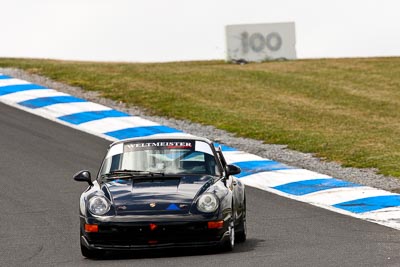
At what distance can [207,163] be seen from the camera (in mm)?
12742

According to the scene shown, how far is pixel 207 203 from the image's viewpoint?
1152cm

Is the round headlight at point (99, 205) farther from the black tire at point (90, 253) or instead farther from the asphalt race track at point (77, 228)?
the asphalt race track at point (77, 228)

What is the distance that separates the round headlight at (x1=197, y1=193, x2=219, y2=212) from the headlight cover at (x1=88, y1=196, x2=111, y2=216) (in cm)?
94

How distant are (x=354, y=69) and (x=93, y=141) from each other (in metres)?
15.7

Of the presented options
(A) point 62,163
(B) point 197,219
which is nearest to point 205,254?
(B) point 197,219

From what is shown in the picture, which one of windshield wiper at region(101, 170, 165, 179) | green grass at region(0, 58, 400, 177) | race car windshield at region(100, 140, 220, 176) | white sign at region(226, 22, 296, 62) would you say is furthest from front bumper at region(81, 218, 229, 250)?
white sign at region(226, 22, 296, 62)

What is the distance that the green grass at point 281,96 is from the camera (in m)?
23.0

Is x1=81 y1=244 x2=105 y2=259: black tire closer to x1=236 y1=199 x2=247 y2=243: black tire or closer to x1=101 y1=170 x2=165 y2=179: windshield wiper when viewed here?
x1=101 y1=170 x2=165 y2=179: windshield wiper

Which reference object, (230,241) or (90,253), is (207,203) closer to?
(230,241)

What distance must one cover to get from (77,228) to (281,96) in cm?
1612

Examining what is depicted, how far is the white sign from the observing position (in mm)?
35750

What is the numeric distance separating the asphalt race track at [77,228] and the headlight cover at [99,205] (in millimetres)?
512

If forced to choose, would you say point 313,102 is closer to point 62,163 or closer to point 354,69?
point 354,69

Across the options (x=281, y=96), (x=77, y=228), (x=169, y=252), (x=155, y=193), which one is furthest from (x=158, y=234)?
(x=281, y=96)
